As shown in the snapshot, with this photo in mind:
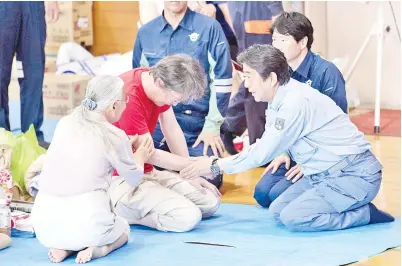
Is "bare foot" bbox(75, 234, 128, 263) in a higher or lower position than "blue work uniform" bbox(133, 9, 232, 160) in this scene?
lower

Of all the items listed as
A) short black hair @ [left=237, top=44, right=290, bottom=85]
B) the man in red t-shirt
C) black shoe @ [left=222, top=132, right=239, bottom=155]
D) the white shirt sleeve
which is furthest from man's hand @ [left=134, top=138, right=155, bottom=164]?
black shoe @ [left=222, top=132, right=239, bottom=155]

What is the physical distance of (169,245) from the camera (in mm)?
3881

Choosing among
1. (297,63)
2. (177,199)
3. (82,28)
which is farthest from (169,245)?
(82,28)

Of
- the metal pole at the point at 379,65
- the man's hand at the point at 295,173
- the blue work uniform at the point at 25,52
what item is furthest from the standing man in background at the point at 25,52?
the metal pole at the point at 379,65

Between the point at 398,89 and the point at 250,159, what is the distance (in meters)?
3.34

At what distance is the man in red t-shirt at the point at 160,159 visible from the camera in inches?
156

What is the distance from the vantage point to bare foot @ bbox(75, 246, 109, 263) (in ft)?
12.0

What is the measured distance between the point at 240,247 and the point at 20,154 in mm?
1311

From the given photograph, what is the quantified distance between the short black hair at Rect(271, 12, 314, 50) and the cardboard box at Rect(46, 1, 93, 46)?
A: 3.74 metres

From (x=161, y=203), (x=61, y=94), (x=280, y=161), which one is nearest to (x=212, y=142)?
(x=280, y=161)

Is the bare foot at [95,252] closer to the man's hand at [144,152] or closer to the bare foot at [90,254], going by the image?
the bare foot at [90,254]

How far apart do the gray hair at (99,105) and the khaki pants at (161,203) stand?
58cm

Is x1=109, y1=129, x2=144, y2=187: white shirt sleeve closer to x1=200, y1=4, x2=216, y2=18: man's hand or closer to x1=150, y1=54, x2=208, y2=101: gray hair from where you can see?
x1=150, y1=54, x2=208, y2=101: gray hair

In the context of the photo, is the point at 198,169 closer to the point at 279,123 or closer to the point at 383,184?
the point at 279,123
